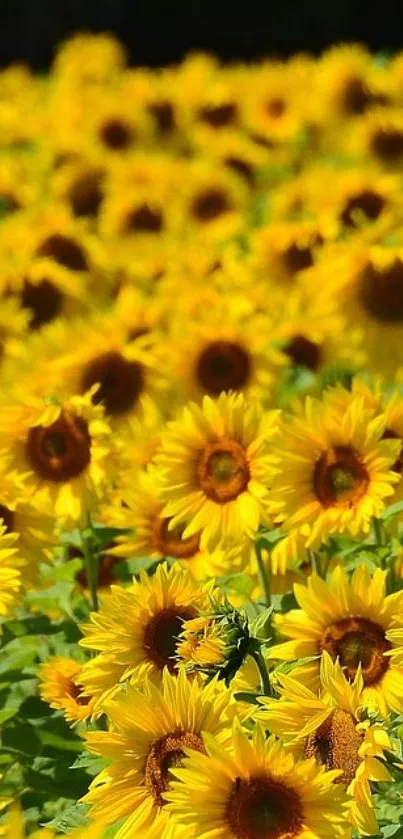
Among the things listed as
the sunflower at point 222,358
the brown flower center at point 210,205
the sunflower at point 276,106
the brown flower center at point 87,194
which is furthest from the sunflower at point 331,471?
the sunflower at point 276,106

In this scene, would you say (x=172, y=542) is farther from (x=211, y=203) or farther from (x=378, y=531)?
(x=211, y=203)

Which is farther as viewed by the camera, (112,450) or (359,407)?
(112,450)

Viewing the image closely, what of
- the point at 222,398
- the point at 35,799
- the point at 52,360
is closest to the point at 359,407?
the point at 222,398

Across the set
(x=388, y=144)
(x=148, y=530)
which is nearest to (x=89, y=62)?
(x=388, y=144)

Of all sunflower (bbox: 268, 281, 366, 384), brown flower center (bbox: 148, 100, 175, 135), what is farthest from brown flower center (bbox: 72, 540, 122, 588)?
brown flower center (bbox: 148, 100, 175, 135)

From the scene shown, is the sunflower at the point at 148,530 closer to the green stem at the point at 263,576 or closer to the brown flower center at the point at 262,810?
the green stem at the point at 263,576

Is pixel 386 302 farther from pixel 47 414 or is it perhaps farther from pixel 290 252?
pixel 47 414
